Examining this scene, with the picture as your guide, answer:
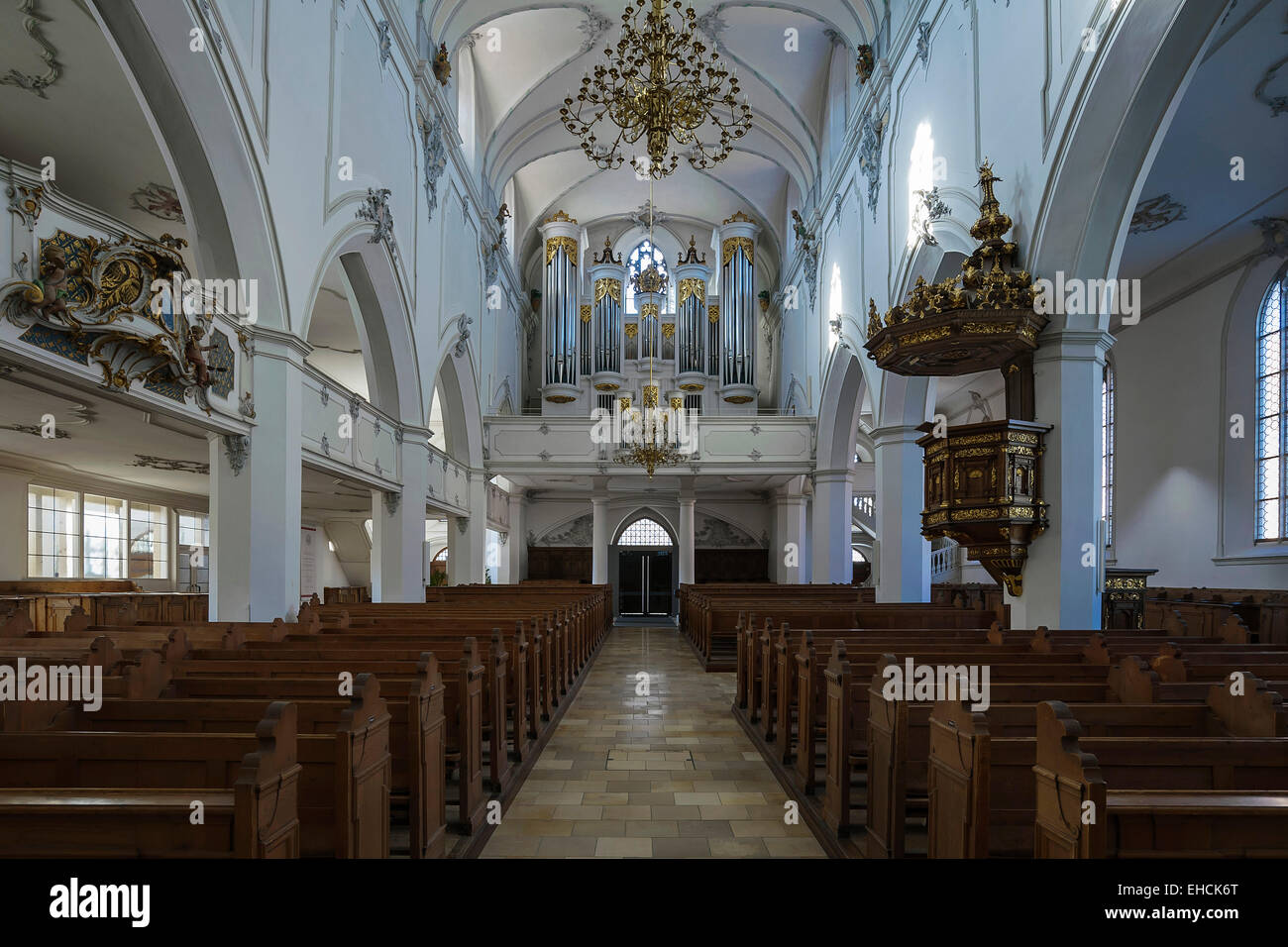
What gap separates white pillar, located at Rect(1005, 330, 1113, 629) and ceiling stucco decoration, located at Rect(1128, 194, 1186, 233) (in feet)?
16.8

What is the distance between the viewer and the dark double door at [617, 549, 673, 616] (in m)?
23.8

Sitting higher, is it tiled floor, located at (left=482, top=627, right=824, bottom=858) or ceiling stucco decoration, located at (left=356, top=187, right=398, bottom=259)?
ceiling stucco decoration, located at (left=356, top=187, right=398, bottom=259)

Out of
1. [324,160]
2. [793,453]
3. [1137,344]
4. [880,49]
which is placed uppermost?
[880,49]

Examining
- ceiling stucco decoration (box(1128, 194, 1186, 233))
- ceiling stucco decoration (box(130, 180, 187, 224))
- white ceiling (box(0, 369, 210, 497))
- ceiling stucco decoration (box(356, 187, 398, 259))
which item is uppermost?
ceiling stucco decoration (box(1128, 194, 1186, 233))

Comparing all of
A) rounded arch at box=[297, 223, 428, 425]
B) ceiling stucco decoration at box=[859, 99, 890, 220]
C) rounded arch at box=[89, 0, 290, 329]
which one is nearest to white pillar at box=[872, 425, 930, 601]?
ceiling stucco decoration at box=[859, 99, 890, 220]

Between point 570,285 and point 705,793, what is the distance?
1765 centimetres

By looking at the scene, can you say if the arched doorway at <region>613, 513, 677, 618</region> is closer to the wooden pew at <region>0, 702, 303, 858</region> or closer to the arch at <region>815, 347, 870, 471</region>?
the arch at <region>815, 347, 870, 471</region>

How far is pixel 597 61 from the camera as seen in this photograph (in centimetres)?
1596

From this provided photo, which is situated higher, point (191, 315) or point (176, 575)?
point (191, 315)

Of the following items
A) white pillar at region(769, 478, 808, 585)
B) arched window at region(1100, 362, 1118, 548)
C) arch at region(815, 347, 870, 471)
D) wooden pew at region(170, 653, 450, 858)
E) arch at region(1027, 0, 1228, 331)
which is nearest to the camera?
wooden pew at region(170, 653, 450, 858)

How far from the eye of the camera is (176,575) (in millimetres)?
14383

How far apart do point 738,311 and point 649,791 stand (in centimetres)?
1699
